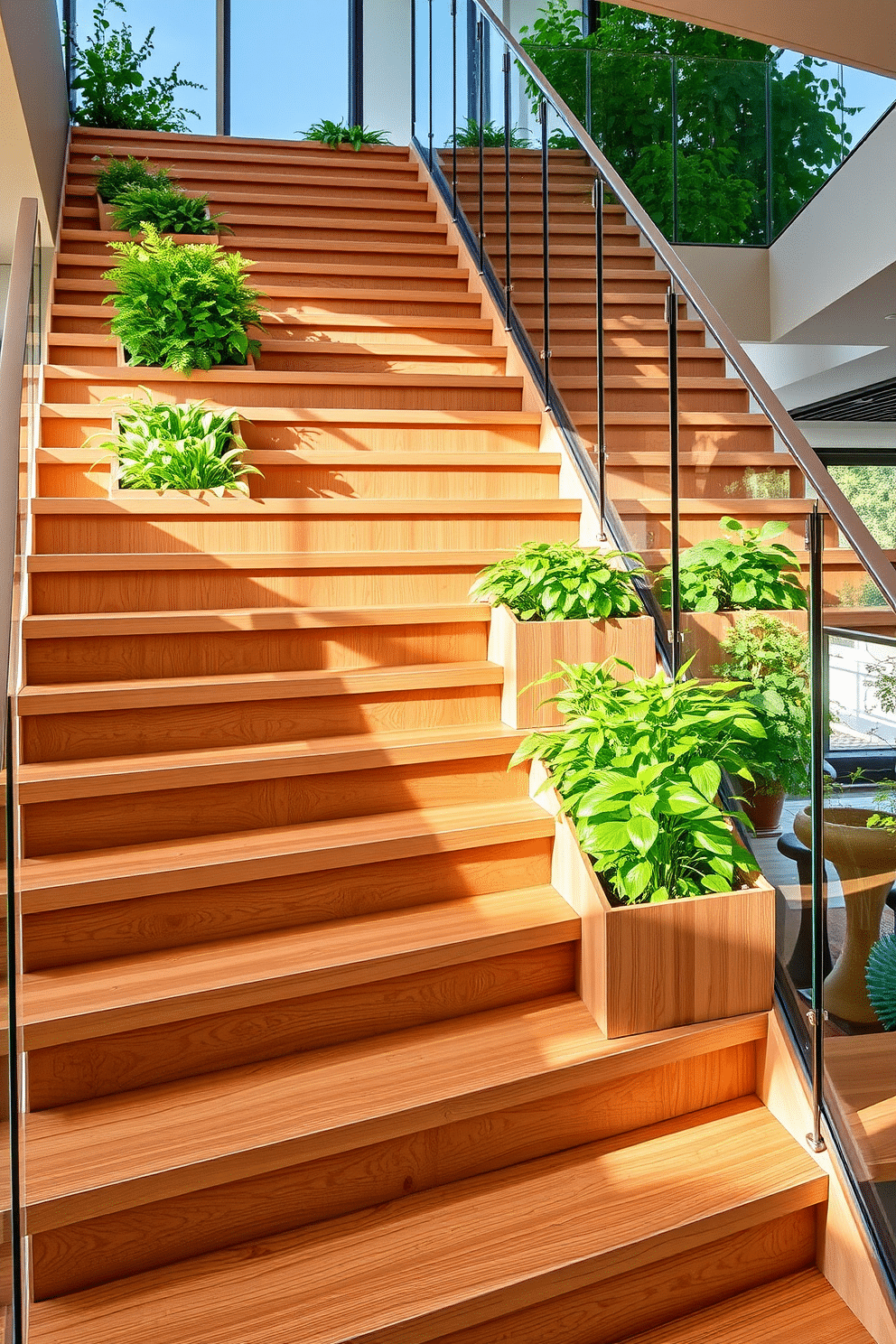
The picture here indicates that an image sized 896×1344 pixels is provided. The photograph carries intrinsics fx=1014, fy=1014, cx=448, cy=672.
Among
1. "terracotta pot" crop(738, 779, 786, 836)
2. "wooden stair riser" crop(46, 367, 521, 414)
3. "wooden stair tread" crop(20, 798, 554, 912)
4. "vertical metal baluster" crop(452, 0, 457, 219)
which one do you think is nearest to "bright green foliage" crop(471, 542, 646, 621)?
"wooden stair tread" crop(20, 798, 554, 912)

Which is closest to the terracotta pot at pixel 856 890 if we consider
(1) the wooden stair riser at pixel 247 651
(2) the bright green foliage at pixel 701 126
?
(1) the wooden stair riser at pixel 247 651

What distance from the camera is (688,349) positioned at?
3.11 metres

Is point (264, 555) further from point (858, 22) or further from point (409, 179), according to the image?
point (409, 179)

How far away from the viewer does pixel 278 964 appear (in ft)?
6.73

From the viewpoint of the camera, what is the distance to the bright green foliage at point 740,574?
220 centimetres

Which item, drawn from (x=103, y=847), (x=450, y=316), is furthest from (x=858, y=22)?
(x=103, y=847)

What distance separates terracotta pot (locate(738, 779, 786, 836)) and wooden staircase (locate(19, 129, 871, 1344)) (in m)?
0.42

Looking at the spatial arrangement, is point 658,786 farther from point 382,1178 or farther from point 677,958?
point 382,1178

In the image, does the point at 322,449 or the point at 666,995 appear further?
the point at 322,449

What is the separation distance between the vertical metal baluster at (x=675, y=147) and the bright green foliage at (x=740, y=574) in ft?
13.4

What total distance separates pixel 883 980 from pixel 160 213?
14.3 ft

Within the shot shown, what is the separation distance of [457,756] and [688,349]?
149 cm

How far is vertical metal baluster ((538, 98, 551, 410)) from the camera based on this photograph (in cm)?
382

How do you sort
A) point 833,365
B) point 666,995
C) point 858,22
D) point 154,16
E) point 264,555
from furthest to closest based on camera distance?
point 154,16
point 833,365
point 858,22
point 264,555
point 666,995
